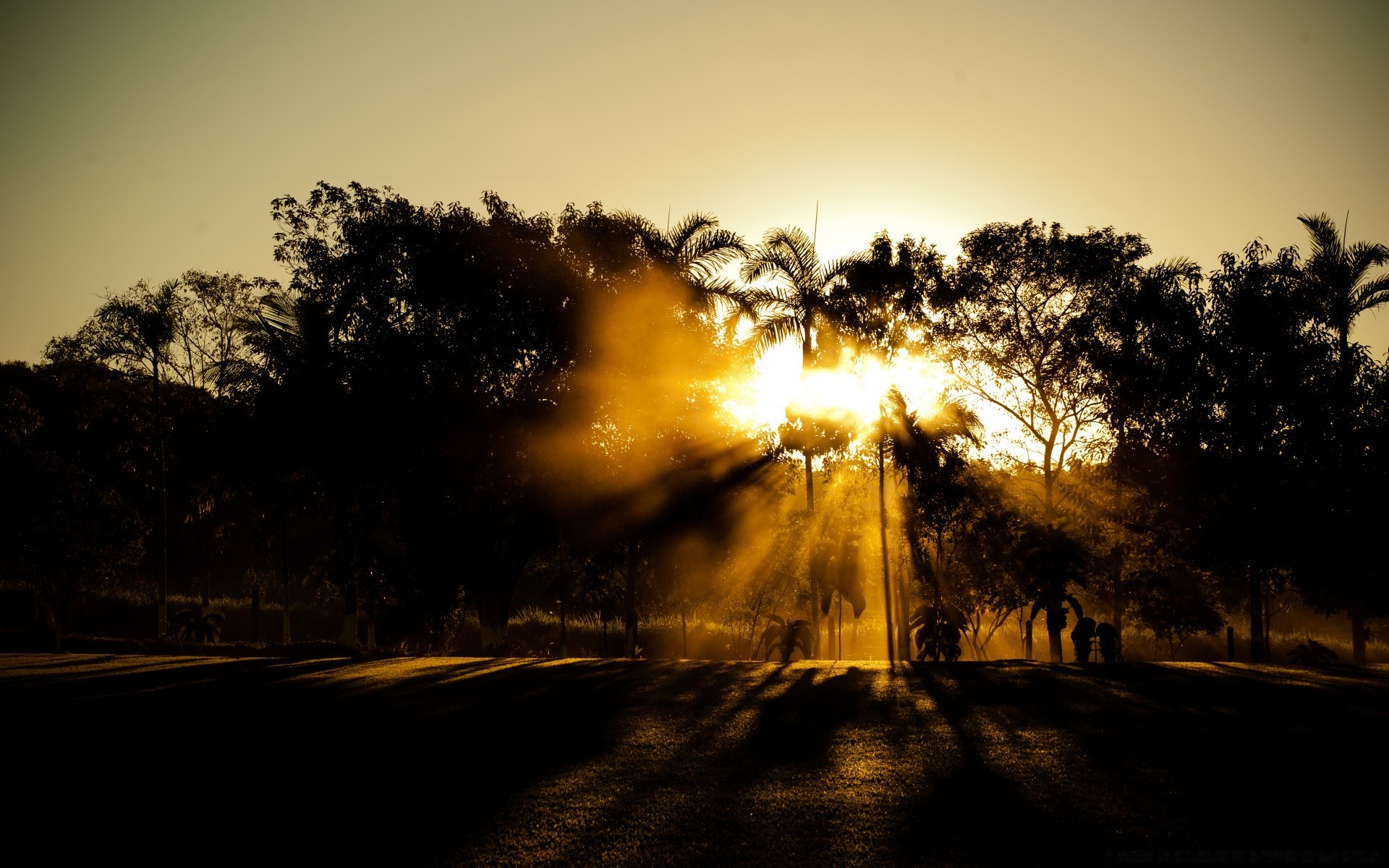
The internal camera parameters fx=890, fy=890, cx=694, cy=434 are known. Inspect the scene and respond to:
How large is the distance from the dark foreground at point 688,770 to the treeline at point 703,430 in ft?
30.5

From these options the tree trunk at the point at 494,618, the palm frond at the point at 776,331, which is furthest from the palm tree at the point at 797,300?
the tree trunk at the point at 494,618

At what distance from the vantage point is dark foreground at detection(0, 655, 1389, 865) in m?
8.09

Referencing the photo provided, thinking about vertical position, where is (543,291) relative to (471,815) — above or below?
above

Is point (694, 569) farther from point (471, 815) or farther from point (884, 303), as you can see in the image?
point (471, 815)

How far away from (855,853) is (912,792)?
1995 millimetres

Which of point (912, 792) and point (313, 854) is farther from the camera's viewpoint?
point (912, 792)

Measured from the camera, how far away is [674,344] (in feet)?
81.8

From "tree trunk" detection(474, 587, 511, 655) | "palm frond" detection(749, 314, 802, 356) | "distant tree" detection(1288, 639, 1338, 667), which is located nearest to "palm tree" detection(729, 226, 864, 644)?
"palm frond" detection(749, 314, 802, 356)

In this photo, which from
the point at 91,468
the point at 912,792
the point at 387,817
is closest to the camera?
the point at 387,817

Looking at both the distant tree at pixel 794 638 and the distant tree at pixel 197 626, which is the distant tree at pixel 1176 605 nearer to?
the distant tree at pixel 794 638

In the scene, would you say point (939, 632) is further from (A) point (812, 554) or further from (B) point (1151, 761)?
(B) point (1151, 761)

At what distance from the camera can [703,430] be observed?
26.4 m

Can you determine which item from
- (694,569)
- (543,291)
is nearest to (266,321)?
(543,291)

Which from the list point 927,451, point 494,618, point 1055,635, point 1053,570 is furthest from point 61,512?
point 1055,635
